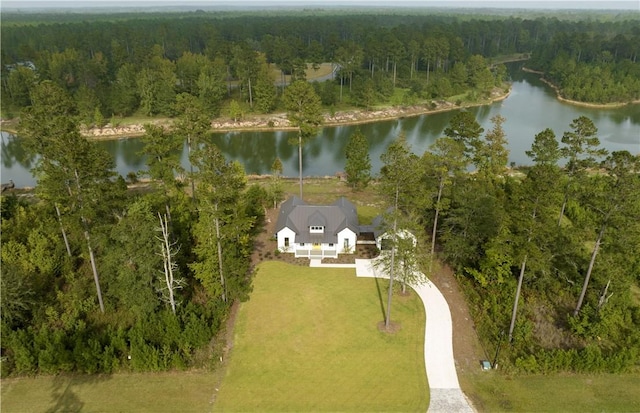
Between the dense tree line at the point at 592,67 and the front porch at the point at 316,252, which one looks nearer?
the front porch at the point at 316,252

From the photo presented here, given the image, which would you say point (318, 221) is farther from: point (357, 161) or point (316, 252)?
point (357, 161)

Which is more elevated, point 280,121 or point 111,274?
point 111,274

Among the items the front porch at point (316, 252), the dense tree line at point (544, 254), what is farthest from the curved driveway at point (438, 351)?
the dense tree line at point (544, 254)

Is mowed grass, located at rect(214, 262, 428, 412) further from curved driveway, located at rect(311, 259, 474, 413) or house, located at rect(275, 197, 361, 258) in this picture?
house, located at rect(275, 197, 361, 258)

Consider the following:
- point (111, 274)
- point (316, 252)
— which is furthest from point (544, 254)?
point (111, 274)

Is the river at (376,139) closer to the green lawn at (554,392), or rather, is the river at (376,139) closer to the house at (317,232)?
the house at (317,232)

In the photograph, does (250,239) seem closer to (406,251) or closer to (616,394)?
(406,251)
